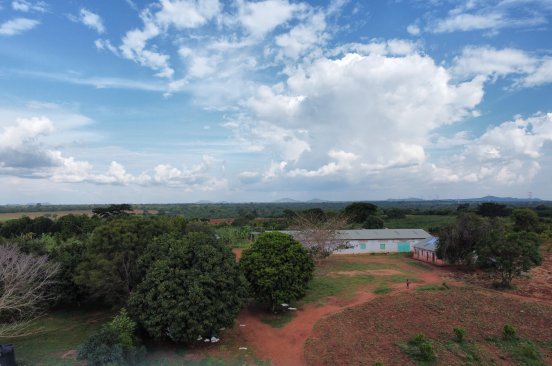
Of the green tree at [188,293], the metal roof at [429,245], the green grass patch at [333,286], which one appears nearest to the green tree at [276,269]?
the green tree at [188,293]

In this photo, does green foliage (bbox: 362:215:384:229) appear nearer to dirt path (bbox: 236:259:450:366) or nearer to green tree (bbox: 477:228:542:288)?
green tree (bbox: 477:228:542:288)

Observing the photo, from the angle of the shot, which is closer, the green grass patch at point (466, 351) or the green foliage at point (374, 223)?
the green grass patch at point (466, 351)

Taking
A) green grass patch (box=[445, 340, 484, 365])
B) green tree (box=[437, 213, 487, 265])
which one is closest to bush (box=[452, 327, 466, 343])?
green grass patch (box=[445, 340, 484, 365])

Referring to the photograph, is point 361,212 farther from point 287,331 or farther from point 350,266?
point 287,331

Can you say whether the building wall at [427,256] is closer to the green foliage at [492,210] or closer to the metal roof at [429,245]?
the metal roof at [429,245]

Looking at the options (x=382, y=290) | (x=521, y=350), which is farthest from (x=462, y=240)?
(x=521, y=350)

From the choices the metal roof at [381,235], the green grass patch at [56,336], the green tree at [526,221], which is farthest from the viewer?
the green tree at [526,221]
